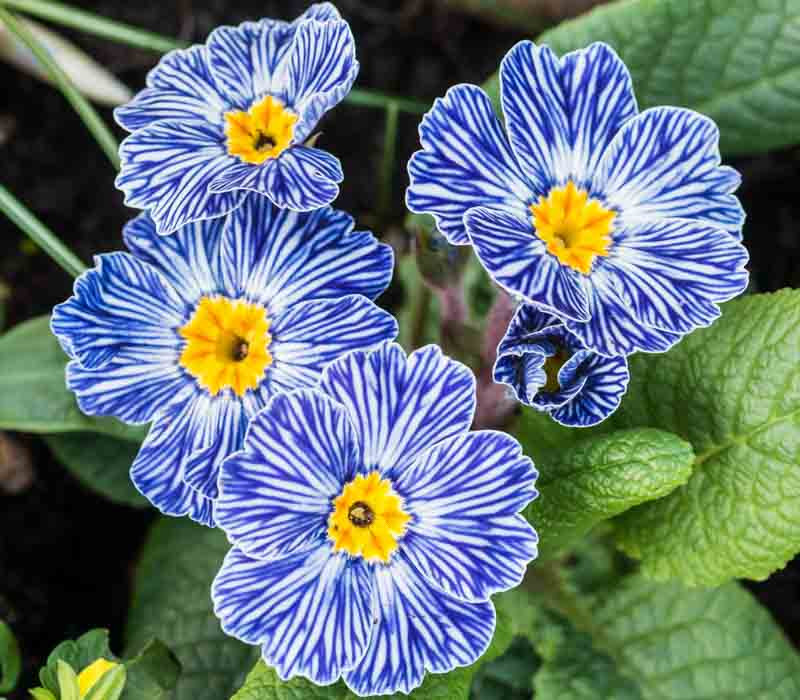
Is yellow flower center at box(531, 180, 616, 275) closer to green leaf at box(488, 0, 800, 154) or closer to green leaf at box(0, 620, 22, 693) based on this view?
green leaf at box(488, 0, 800, 154)

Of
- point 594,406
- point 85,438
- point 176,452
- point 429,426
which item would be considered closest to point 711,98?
point 594,406

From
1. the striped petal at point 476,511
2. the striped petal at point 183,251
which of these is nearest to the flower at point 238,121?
the striped petal at point 183,251

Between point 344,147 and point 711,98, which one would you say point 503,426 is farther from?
point 344,147

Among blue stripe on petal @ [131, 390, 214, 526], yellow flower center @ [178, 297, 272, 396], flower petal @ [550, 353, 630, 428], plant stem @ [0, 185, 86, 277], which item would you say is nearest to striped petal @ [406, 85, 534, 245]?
flower petal @ [550, 353, 630, 428]

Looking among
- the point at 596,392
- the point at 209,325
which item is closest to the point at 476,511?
the point at 596,392

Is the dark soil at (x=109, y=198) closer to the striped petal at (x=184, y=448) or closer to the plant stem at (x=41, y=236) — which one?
the plant stem at (x=41, y=236)

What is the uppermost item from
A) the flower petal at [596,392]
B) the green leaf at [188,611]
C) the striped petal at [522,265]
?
the striped petal at [522,265]
